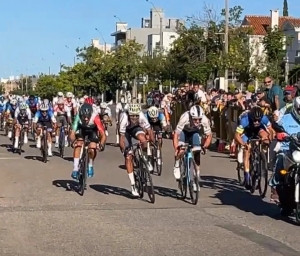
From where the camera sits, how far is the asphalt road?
30.5ft

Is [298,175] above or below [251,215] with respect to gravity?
above

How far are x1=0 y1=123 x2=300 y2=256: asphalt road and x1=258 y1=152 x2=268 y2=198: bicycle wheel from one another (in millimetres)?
173

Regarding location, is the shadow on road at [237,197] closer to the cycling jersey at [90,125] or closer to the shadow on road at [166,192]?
the shadow on road at [166,192]

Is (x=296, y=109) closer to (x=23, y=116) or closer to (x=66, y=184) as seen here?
(x=66, y=184)

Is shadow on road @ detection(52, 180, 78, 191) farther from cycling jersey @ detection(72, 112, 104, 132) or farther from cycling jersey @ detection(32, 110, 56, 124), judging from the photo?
cycling jersey @ detection(32, 110, 56, 124)

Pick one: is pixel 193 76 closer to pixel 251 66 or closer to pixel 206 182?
pixel 251 66

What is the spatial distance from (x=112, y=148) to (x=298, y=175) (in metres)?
16.4

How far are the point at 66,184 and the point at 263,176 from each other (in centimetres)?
420

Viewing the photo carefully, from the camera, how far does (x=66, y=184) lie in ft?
52.4

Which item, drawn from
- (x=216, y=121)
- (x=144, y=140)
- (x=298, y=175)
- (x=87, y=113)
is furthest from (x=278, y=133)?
(x=216, y=121)

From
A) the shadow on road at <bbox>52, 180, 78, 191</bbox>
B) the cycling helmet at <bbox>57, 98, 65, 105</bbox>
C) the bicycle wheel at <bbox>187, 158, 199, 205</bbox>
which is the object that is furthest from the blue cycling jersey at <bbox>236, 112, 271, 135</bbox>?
the cycling helmet at <bbox>57, 98, 65, 105</bbox>

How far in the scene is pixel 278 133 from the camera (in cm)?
1106

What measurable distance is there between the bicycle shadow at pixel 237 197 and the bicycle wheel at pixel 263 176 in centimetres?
13

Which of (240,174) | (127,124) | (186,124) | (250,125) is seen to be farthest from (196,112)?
(240,174)
